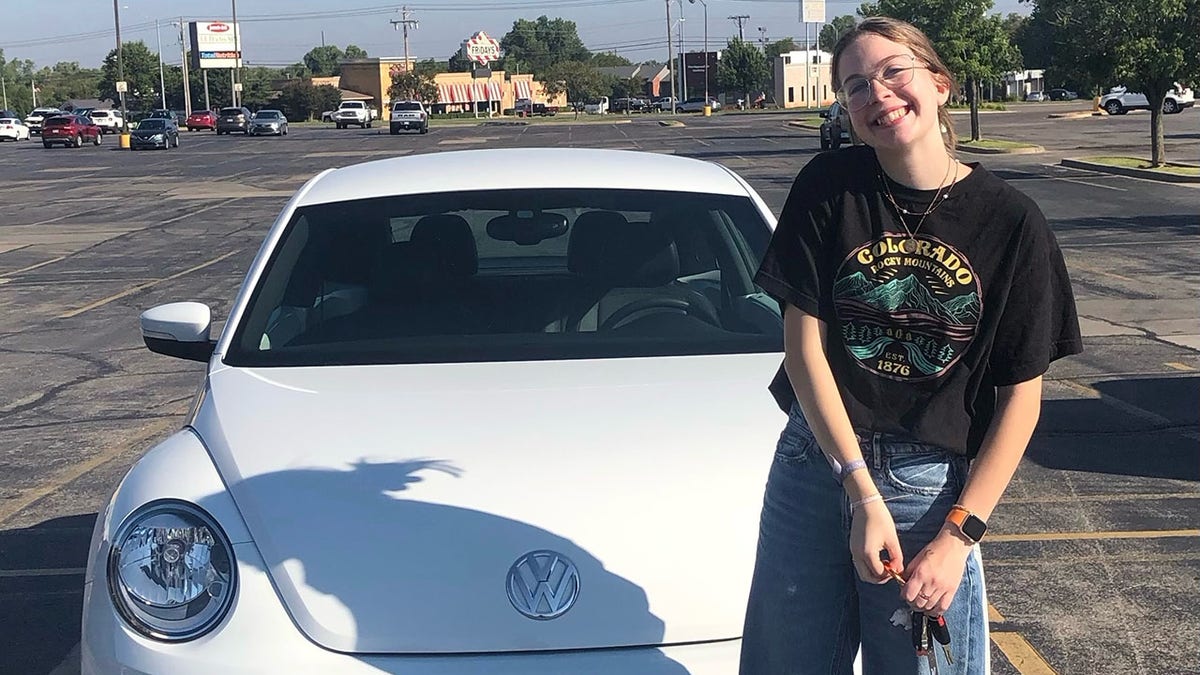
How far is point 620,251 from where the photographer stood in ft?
13.8

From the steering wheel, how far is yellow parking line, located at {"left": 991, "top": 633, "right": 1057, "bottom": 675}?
1362 millimetres

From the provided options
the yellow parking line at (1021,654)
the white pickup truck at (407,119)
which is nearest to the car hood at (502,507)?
the yellow parking line at (1021,654)

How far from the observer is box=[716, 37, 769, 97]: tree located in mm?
123750

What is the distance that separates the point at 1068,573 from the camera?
4812 millimetres

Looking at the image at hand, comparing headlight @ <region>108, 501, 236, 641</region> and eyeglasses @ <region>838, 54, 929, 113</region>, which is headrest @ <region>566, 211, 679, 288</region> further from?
eyeglasses @ <region>838, 54, 929, 113</region>

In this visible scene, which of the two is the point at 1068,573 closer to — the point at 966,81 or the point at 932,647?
the point at 932,647

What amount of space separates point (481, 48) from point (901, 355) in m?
120

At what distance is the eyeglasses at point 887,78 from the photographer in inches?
86.8

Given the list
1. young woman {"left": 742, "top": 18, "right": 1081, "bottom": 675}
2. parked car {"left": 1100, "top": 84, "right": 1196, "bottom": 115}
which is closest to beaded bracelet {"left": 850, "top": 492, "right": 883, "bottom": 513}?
young woman {"left": 742, "top": 18, "right": 1081, "bottom": 675}

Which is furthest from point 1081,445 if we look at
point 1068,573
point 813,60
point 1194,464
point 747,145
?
point 813,60

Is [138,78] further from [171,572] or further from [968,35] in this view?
[171,572]

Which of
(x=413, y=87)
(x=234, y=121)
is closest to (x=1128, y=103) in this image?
(x=234, y=121)

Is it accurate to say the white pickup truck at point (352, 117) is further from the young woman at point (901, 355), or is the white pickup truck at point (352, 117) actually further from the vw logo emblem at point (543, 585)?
the young woman at point (901, 355)

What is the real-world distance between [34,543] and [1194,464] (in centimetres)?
520
